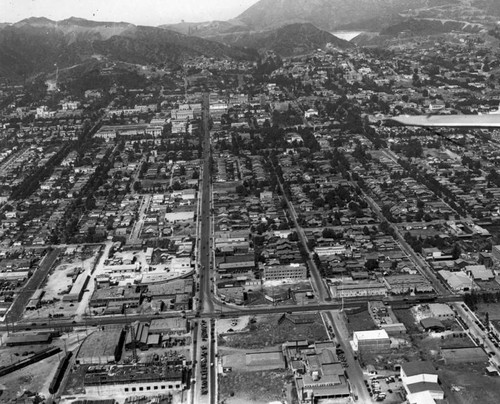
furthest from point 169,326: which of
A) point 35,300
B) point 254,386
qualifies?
point 35,300

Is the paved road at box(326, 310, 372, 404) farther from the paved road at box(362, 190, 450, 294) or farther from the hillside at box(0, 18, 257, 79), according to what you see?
the hillside at box(0, 18, 257, 79)

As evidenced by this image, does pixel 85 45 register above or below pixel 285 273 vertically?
above

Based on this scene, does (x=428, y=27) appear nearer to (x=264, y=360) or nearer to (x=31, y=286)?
(x=31, y=286)

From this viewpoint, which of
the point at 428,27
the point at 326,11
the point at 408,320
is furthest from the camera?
the point at 326,11

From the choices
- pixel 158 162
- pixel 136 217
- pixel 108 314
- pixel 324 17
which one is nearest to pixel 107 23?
pixel 324 17

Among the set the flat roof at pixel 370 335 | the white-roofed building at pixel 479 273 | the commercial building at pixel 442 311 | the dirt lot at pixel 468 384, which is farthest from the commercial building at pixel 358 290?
the dirt lot at pixel 468 384

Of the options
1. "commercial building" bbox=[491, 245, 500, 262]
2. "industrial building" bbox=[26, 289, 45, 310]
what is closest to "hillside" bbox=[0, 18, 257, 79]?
"industrial building" bbox=[26, 289, 45, 310]

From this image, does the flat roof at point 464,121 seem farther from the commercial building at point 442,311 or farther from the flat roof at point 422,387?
the commercial building at point 442,311

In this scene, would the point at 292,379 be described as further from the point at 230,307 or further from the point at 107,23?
the point at 107,23
